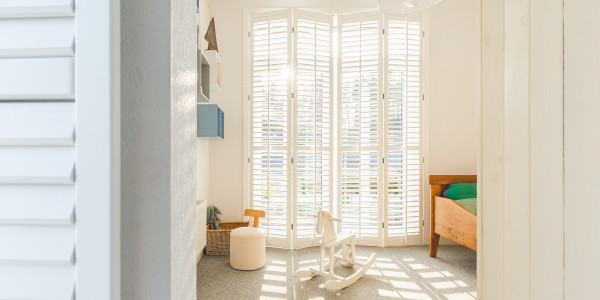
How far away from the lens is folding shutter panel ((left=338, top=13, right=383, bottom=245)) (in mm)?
3219

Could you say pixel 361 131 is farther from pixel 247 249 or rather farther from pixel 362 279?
pixel 247 249

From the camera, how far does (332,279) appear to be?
7.43 ft

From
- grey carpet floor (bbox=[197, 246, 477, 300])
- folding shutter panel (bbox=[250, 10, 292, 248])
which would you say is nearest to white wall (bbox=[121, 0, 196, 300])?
grey carpet floor (bbox=[197, 246, 477, 300])

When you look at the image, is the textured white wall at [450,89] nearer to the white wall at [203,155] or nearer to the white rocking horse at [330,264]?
the white rocking horse at [330,264]

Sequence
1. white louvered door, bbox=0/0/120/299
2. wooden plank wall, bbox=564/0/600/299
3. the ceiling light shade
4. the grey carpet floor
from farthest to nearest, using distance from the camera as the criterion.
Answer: the grey carpet floor < the ceiling light shade < wooden plank wall, bbox=564/0/600/299 < white louvered door, bbox=0/0/120/299

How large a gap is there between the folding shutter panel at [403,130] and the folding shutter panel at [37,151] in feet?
10.1

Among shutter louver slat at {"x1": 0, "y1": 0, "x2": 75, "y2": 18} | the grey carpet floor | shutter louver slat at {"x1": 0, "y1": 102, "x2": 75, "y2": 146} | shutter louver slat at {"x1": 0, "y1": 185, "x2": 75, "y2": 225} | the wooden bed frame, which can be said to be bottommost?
the grey carpet floor

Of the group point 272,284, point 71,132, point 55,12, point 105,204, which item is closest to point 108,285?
point 105,204

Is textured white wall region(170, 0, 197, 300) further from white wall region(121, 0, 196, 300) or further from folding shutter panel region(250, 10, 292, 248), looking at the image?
folding shutter panel region(250, 10, 292, 248)

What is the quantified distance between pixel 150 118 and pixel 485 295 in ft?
4.47

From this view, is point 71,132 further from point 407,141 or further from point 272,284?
point 407,141

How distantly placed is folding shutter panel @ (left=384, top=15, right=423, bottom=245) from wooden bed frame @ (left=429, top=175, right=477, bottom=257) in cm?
28

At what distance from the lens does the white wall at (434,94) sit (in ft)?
10.7

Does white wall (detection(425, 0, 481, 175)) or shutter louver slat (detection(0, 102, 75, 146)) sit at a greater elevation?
white wall (detection(425, 0, 481, 175))
